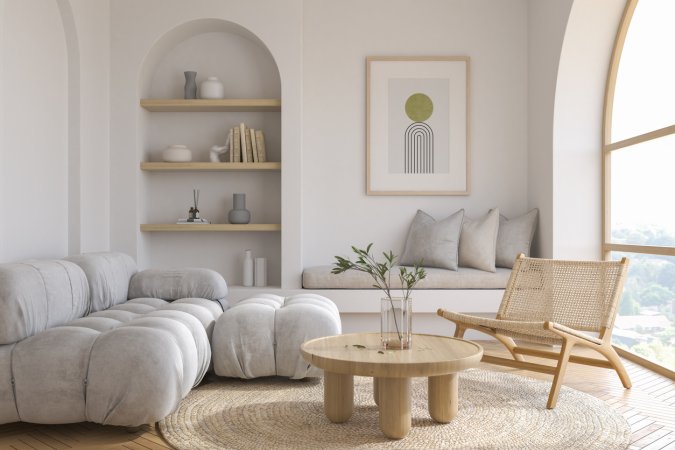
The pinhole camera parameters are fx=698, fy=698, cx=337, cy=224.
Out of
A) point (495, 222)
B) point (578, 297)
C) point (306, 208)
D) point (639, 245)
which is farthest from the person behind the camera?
point (306, 208)

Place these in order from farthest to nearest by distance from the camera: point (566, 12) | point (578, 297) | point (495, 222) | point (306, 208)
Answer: point (306, 208), point (495, 222), point (566, 12), point (578, 297)

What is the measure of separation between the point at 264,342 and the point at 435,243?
2252 mm

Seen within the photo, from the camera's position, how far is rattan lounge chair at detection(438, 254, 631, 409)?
3.58m

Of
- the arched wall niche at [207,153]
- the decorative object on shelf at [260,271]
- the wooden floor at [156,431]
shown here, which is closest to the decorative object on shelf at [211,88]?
the arched wall niche at [207,153]

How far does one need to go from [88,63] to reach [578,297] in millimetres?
3843

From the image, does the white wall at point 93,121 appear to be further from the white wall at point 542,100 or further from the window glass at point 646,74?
the window glass at point 646,74

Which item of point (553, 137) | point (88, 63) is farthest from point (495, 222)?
point (88, 63)

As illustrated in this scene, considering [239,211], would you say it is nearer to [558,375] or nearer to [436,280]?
[436,280]

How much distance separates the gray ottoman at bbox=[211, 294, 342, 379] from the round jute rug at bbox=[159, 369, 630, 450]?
0.10m

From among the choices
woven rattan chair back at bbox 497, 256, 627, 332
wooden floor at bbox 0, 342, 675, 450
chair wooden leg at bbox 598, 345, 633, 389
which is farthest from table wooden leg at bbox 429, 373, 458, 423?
woven rattan chair back at bbox 497, 256, 627, 332

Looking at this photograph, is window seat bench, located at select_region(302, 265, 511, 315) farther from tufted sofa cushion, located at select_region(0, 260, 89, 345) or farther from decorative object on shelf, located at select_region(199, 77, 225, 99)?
tufted sofa cushion, located at select_region(0, 260, 89, 345)

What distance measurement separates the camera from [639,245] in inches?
184

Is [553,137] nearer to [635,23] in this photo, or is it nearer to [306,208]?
[635,23]

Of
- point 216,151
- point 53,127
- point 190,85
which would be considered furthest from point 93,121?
point 216,151
